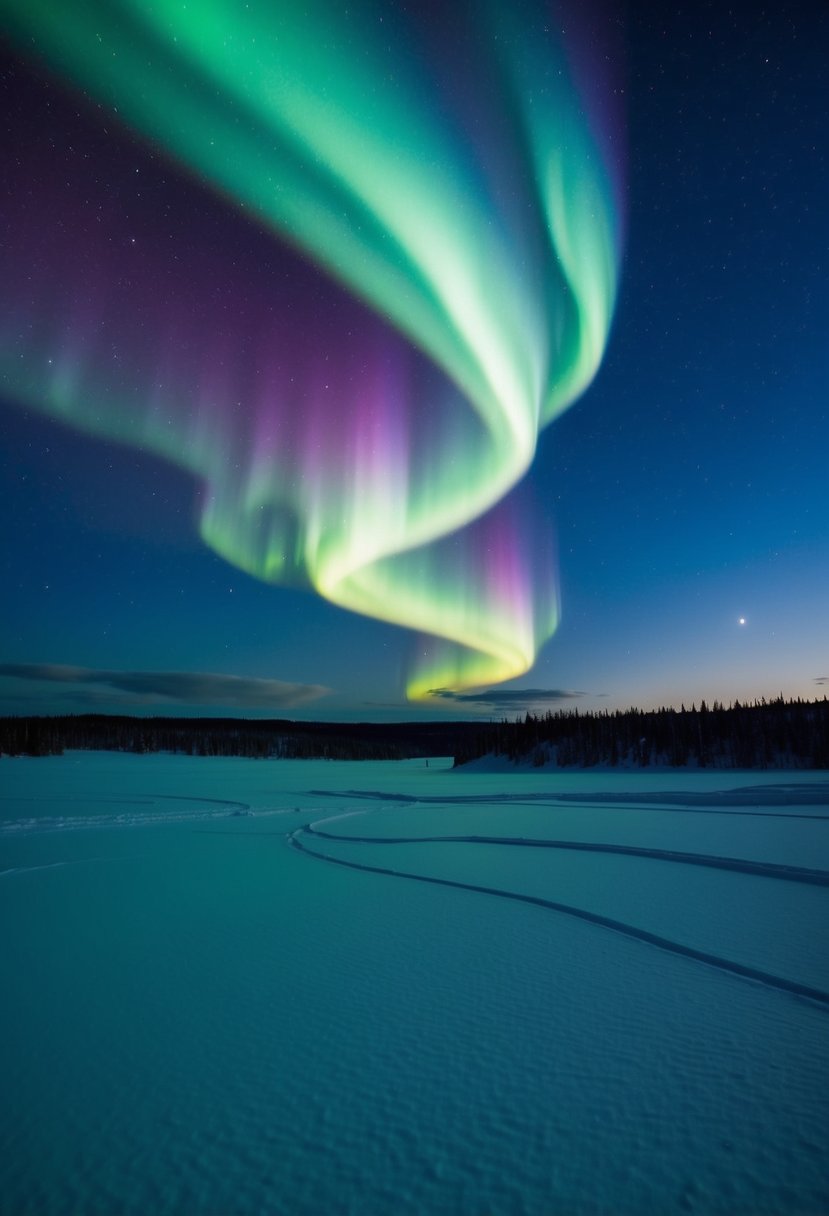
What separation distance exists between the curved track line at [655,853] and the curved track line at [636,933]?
10.9ft

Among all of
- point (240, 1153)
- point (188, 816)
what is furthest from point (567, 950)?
point (188, 816)

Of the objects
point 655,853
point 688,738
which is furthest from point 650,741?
point 655,853

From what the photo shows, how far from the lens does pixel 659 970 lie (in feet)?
17.1

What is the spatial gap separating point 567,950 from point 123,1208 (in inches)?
166

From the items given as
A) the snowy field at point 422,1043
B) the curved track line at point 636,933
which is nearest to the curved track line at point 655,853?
the snowy field at point 422,1043

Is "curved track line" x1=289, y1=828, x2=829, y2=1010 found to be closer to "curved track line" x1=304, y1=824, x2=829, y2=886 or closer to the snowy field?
the snowy field

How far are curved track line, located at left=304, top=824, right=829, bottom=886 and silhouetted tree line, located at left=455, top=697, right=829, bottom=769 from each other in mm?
52601

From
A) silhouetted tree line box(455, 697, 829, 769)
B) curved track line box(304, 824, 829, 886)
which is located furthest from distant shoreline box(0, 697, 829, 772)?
curved track line box(304, 824, 829, 886)

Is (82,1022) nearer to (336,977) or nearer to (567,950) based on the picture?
(336,977)

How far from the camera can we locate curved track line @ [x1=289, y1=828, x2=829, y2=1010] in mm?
4742

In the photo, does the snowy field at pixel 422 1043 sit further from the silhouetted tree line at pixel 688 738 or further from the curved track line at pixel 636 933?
the silhouetted tree line at pixel 688 738

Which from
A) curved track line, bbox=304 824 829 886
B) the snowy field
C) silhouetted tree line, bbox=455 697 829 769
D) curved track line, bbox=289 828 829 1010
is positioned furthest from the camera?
silhouetted tree line, bbox=455 697 829 769

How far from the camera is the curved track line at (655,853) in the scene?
877cm

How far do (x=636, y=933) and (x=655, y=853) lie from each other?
5.22 meters
